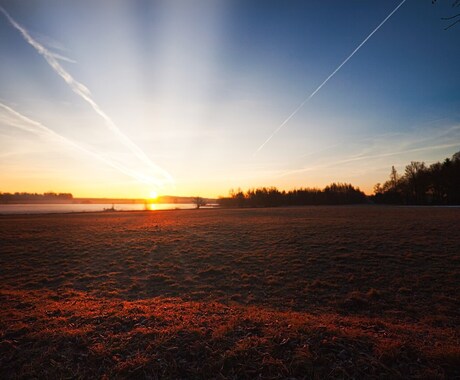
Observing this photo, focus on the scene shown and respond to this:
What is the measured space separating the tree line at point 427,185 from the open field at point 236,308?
278 ft

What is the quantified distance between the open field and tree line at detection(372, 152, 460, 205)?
278 ft

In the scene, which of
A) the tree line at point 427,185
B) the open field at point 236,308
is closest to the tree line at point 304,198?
the tree line at point 427,185

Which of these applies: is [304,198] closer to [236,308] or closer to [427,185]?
[427,185]

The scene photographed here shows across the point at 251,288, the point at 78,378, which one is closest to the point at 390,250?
the point at 251,288

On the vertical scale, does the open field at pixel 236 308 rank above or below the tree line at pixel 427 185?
below

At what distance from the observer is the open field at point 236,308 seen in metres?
5.08

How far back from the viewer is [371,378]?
179 inches

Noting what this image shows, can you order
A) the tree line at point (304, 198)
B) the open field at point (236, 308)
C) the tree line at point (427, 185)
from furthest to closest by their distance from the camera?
the tree line at point (304, 198) < the tree line at point (427, 185) < the open field at point (236, 308)

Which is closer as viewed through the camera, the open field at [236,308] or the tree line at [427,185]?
the open field at [236,308]

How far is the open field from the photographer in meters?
5.08

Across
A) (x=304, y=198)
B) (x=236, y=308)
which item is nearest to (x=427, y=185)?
(x=304, y=198)

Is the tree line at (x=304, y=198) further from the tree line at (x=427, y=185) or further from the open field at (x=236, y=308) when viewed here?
the open field at (x=236, y=308)

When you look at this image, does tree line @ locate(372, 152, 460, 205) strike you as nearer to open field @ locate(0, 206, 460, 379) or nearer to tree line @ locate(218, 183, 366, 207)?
tree line @ locate(218, 183, 366, 207)

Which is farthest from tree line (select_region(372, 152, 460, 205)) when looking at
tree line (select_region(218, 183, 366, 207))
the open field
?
the open field
